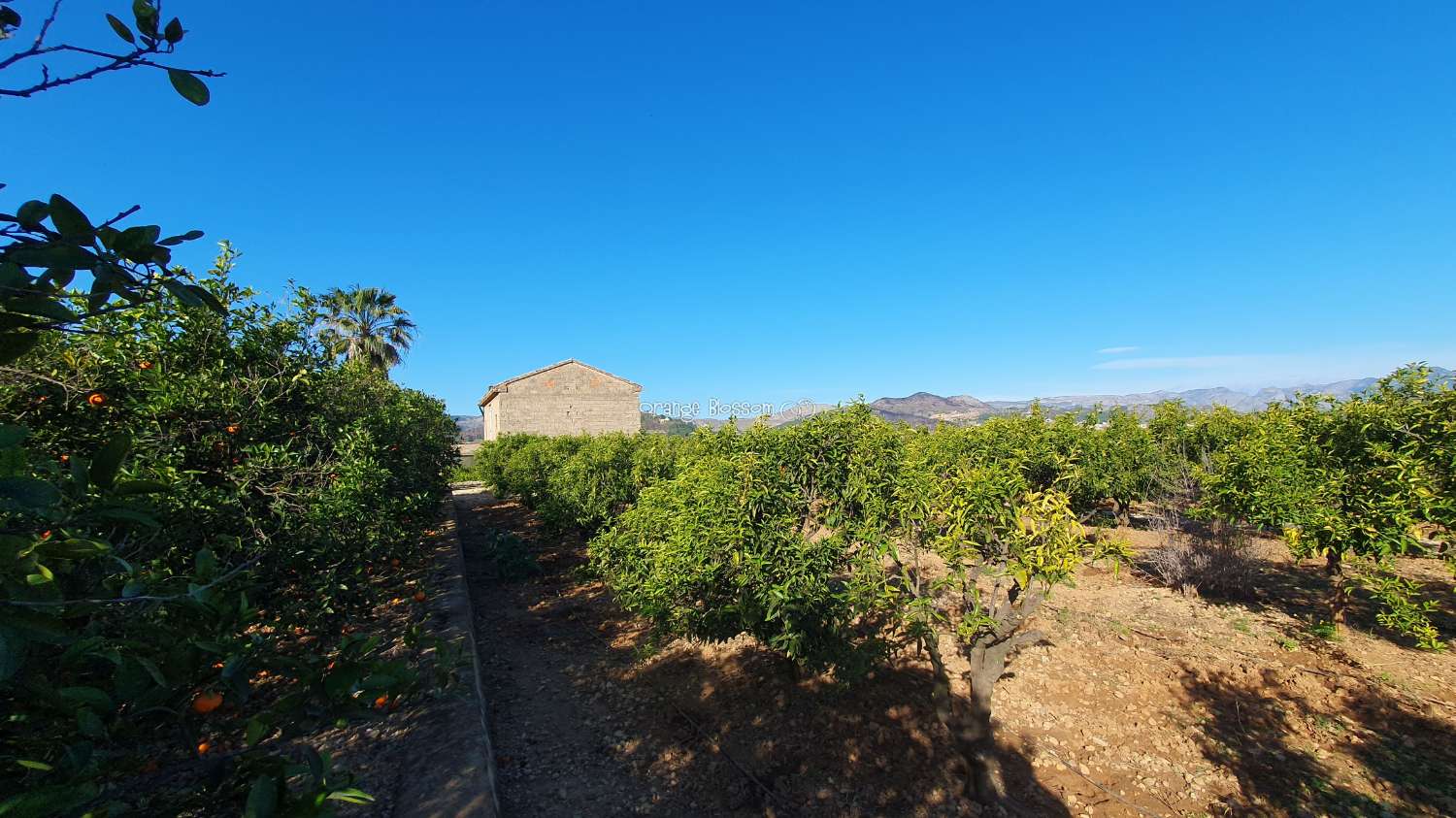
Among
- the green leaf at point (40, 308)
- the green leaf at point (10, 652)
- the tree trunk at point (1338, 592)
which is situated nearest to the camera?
the green leaf at point (10, 652)

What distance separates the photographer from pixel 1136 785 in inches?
183

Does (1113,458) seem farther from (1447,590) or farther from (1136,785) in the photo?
(1136,785)

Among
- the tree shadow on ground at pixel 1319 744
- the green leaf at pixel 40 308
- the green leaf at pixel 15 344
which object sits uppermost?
the green leaf at pixel 40 308

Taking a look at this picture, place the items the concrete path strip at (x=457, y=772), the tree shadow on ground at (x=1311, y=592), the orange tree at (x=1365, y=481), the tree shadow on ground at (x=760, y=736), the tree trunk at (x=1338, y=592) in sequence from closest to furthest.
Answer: the concrete path strip at (x=457, y=772) → the tree shadow on ground at (x=760, y=736) → the orange tree at (x=1365, y=481) → the tree trunk at (x=1338, y=592) → the tree shadow on ground at (x=1311, y=592)

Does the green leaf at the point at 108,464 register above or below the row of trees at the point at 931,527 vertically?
above

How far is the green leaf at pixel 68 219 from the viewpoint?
0.77m

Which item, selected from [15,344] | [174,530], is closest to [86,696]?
[15,344]

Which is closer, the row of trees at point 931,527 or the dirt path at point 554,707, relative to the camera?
the row of trees at point 931,527

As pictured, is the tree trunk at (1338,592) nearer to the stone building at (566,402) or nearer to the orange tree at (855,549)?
the orange tree at (855,549)

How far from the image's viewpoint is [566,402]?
104 ft

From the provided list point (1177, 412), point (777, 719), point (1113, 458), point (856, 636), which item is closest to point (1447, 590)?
point (1113, 458)

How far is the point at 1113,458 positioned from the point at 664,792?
12212mm

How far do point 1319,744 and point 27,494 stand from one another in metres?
8.46

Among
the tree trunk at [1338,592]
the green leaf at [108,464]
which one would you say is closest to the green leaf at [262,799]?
the green leaf at [108,464]
